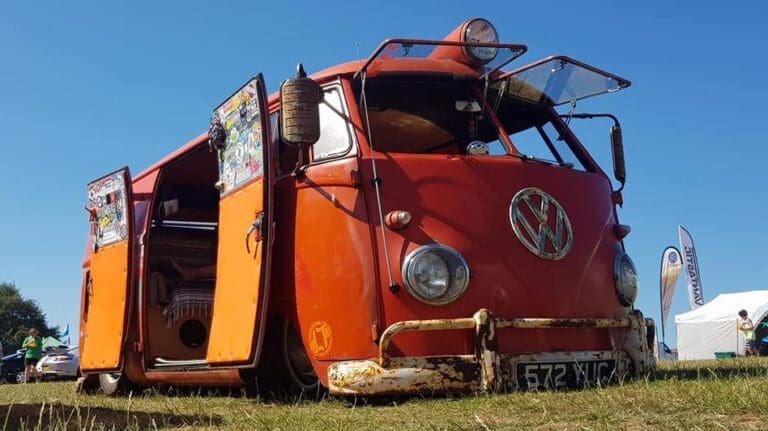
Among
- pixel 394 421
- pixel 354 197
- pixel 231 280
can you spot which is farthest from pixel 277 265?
pixel 394 421

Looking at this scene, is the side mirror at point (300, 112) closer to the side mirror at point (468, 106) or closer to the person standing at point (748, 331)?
the side mirror at point (468, 106)

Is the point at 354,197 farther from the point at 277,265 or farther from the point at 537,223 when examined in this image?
the point at 537,223

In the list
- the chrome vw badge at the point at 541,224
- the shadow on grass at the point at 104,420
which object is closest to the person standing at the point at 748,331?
the chrome vw badge at the point at 541,224

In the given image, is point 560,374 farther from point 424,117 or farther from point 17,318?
point 17,318

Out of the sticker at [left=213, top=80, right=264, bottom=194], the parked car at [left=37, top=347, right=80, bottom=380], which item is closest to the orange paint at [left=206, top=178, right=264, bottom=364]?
the sticker at [left=213, top=80, right=264, bottom=194]

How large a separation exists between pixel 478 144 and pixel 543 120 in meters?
1.18

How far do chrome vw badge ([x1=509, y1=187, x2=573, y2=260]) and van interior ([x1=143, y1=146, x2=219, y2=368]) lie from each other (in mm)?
3297

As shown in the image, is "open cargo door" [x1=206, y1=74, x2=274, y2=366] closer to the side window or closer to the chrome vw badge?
the side window

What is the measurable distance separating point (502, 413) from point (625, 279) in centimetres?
226

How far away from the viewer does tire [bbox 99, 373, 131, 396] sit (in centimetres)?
764

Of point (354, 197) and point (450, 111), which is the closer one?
point (354, 197)

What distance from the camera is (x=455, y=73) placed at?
18.2ft

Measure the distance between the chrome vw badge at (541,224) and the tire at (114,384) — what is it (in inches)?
177

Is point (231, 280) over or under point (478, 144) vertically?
under
